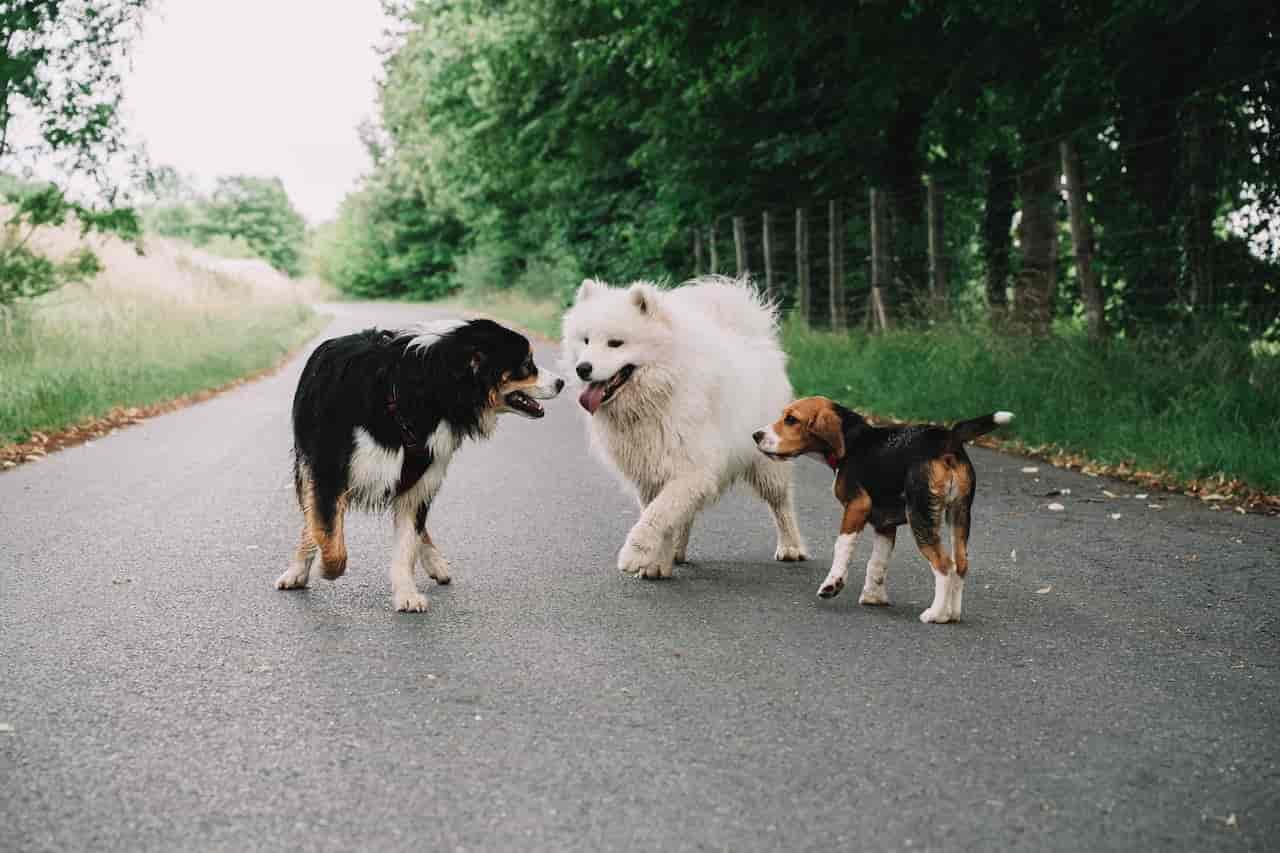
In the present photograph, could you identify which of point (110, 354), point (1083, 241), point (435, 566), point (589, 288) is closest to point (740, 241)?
Result: point (110, 354)

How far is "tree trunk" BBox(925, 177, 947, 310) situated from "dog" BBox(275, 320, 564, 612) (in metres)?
10.5

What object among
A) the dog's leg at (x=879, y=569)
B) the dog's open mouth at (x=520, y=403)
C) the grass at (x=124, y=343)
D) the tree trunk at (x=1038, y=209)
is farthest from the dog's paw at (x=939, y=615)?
the tree trunk at (x=1038, y=209)

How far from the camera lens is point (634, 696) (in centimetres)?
408

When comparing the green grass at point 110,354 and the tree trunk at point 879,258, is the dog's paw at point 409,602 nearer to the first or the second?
the green grass at point 110,354

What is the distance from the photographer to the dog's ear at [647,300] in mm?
6176

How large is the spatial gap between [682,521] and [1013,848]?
10.7ft

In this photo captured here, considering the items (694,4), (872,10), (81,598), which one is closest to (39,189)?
(694,4)

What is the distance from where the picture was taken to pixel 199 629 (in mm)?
4969

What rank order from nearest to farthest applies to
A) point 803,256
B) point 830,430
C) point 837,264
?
point 830,430 → point 837,264 → point 803,256

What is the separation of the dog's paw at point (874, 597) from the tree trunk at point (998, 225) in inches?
380

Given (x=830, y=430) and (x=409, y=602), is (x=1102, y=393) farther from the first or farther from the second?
(x=409, y=602)

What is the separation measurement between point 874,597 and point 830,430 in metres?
0.76

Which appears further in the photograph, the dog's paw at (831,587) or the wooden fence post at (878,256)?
the wooden fence post at (878,256)

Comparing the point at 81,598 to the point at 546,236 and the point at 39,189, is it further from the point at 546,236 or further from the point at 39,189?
the point at 546,236
